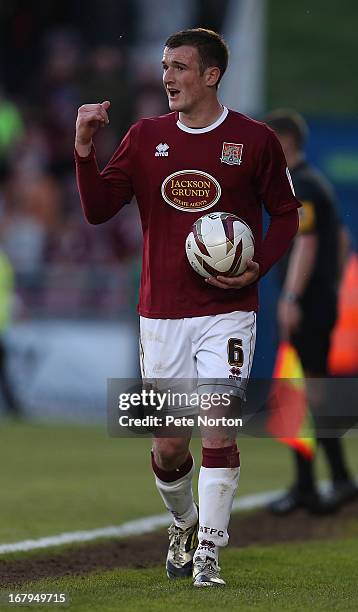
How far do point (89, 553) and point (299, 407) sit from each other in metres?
3.67

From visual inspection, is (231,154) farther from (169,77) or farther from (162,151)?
(169,77)

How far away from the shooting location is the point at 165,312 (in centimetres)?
621

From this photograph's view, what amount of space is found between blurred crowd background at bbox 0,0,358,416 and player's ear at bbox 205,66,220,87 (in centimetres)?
1080

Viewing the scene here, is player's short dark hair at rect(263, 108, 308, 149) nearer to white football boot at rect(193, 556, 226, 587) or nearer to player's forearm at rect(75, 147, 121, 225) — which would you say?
player's forearm at rect(75, 147, 121, 225)

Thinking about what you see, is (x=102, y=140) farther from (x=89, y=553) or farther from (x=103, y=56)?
(x=89, y=553)

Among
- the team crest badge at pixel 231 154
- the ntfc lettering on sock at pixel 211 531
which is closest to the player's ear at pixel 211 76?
the team crest badge at pixel 231 154

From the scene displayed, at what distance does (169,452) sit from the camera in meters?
6.31

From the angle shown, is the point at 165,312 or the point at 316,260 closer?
the point at 165,312

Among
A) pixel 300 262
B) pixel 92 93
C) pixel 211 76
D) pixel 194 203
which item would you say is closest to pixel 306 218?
pixel 300 262

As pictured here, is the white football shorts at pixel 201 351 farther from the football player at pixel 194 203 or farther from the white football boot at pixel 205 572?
the white football boot at pixel 205 572

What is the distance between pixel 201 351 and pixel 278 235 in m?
0.66

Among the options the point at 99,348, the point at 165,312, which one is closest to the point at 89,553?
the point at 165,312

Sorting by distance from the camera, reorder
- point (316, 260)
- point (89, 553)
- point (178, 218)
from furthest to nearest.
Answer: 1. point (316, 260)
2. point (89, 553)
3. point (178, 218)

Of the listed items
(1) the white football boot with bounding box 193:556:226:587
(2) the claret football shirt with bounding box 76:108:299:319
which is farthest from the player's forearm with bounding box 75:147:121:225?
(1) the white football boot with bounding box 193:556:226:587
